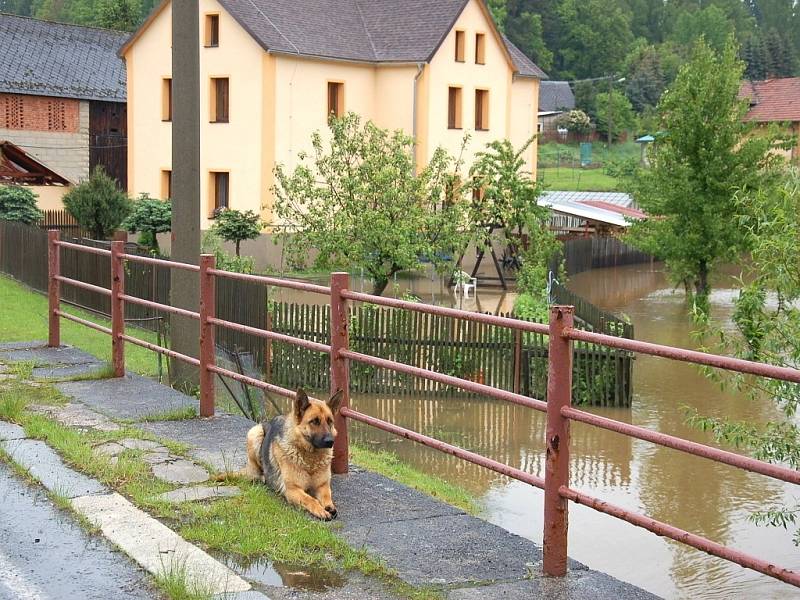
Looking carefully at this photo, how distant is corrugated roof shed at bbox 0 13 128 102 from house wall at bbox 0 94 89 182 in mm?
513

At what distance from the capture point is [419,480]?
11680mm

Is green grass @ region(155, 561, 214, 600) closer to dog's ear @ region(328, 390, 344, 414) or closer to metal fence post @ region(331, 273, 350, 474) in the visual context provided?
dog's ear @ region(328, 390, 344, 414)

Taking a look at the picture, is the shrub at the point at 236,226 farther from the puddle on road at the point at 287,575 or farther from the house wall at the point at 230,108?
the puddle on road at the point at 287,575

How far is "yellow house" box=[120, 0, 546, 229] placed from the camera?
38.1 m

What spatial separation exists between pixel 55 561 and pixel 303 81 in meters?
33.9

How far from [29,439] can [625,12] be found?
132151 mm

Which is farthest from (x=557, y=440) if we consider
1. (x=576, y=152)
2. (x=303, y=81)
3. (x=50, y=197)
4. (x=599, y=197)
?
(x=576, y=152)

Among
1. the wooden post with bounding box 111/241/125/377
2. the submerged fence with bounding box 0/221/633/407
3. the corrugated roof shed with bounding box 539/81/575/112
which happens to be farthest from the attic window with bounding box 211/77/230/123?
the corrugated roof shed with bounding box 539/81/575/112

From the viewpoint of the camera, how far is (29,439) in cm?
828

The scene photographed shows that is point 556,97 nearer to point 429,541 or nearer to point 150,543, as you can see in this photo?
point 429,541

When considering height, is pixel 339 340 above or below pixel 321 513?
above

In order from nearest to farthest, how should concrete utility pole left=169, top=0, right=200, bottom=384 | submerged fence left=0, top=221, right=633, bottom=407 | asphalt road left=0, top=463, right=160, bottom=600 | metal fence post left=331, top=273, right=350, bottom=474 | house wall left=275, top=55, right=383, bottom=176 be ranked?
1. asphalt road left=0, top=463, right=160, bottom=600
2. metal fence post left=331, top=273, right=350, bottom=474
3. concrete utility pole left=169, top=0, right=200, bottom=384
4. submerged fence left=0, top=221, right=633, bottom=407
5. house wall left=275, top=55, right=383, bottom=176

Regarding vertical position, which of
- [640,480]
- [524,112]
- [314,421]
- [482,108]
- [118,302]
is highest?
[524,112]

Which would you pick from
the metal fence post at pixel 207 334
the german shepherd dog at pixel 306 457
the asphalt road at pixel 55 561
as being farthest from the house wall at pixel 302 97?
the asphalt road at pixel 55 561
